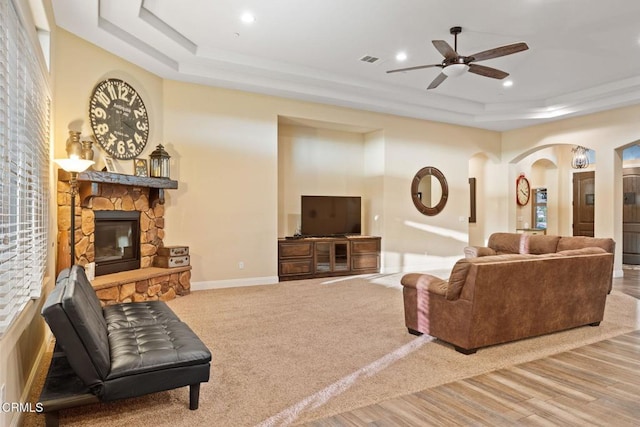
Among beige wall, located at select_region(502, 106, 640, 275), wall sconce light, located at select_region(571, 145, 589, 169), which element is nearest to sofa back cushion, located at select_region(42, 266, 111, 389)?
beige wall, located at select_region(502, 106, 640, 275)

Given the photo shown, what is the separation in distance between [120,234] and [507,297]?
4.83m

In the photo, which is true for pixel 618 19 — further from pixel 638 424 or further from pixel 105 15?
pixel 105 15

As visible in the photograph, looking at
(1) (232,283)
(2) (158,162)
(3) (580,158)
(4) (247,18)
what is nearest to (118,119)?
(2) (158,162)

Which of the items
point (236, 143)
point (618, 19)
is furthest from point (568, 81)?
point (236, 143)

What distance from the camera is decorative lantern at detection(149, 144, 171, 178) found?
5.73m

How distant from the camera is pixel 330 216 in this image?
26.2ft

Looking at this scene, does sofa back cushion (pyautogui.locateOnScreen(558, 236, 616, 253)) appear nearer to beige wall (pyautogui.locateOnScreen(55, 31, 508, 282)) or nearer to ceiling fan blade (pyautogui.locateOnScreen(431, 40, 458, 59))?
beige wall (pyautogui.locateOnScreen(55, 31, 508, 282))

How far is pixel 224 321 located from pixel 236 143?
322 cm

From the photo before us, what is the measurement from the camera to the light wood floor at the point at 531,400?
2426 millimetres

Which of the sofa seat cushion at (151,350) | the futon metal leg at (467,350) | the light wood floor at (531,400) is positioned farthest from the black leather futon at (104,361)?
the futon metal leg at (467,350)

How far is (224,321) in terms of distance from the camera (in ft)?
15.1

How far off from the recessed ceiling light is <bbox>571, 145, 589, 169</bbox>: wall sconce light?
31.3 feet

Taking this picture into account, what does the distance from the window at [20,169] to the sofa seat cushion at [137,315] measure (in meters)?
0.57

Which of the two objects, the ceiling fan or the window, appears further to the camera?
the ceiling fan
